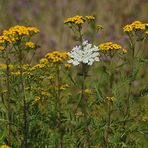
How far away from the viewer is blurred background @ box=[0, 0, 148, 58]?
328 inches

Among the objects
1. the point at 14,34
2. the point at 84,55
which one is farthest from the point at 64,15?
the point at 84,55

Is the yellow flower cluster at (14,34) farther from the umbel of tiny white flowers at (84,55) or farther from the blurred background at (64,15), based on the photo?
the blurred background at (64,15)

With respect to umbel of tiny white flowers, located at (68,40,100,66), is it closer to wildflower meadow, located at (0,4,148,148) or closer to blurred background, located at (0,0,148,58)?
wildflower meadow, located at (0,4,148,148)

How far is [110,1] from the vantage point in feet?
29.8

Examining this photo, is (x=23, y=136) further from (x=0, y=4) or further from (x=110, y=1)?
(x=110, y=1)

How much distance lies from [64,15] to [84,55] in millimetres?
5452

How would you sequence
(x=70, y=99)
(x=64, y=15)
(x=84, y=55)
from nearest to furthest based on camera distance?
(x=84, y=55) < (x=70, y=99) < (x=64, y=15)

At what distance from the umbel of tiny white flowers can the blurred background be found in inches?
182

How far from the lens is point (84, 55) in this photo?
3436 mm

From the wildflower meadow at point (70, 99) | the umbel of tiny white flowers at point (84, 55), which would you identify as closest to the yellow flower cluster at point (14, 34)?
the wildflower meadow at point (70, 99)

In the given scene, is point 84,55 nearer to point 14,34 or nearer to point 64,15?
point 14,34

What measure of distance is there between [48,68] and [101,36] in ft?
15.0

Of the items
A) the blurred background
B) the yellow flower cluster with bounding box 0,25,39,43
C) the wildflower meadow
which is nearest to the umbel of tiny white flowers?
the wildflower meadow

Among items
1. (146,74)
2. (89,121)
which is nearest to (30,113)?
(89,121)
